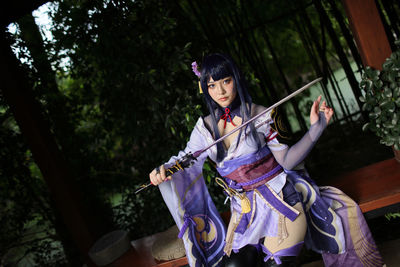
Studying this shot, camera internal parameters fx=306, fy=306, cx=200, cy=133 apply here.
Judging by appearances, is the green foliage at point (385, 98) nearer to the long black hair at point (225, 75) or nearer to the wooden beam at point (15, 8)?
the long black hair at point (225, 75)

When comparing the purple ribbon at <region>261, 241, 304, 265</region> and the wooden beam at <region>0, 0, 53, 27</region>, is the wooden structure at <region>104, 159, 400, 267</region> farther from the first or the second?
the wooden beam at <region>0, 0, 53, 27</region>

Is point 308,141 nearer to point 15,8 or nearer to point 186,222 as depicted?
point 186,222

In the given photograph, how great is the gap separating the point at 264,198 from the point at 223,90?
77 cm

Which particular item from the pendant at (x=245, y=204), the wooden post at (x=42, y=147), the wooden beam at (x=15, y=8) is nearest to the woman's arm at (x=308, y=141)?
the pendant at (x=245, y=204)

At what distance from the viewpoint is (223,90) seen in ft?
6.64

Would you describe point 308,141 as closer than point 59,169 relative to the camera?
Yes

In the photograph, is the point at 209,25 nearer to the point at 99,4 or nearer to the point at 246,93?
the point at 99,4

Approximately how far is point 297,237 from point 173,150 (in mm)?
1796

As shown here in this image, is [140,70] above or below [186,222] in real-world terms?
above

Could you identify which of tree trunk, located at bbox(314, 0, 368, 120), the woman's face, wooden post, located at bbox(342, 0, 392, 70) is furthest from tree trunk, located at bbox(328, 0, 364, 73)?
the woman's face

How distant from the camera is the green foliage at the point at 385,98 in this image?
6.88ft

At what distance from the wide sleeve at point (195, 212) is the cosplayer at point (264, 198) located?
15 mm

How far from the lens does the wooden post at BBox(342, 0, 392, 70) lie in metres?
2.21

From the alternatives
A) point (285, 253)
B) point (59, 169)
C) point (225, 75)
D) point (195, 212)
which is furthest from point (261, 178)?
point (59, 169)
